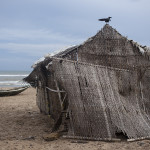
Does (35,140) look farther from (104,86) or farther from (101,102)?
(104,86)

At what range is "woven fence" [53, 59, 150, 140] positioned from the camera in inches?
235

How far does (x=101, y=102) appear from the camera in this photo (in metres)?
6.16

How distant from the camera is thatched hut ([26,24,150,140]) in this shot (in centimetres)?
602

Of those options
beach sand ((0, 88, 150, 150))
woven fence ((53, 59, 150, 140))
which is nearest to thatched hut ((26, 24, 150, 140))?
woven fence ((53, 59, 150, 140))

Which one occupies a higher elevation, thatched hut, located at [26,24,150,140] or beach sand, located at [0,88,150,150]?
thatched hut, located at [26,24,150,140]

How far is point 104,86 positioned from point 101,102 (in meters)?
0.49

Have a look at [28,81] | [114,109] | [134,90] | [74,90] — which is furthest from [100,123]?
[28,81]

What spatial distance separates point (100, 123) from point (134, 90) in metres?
1.73

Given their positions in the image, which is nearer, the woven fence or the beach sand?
the beach sand

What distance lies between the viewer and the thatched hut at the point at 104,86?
19.7 ft

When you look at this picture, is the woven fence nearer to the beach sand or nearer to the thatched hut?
the thatched hut

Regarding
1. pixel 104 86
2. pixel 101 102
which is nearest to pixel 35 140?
pixel 101 102

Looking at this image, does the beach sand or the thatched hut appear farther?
the thatched hut

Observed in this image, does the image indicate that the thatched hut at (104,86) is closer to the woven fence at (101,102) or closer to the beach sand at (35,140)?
the woven fence at (101,102)
